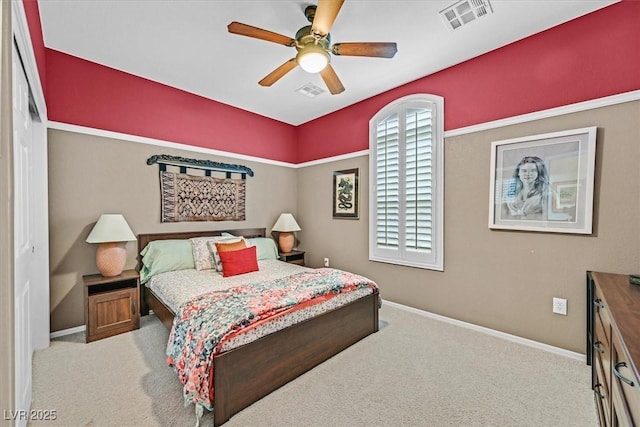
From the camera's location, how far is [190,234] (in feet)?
12.2

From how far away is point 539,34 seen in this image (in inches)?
99.6

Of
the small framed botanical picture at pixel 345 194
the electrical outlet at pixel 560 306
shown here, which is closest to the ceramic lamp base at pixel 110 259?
the small framed botanical picture at pixel 345 194

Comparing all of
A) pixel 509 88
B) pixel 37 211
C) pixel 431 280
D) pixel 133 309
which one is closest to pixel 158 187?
pixel 37 211

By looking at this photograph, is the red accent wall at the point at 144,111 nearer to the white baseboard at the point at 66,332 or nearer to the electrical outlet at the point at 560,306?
the white baseboard at the point at 66,332

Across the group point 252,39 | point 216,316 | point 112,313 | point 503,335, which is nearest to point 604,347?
point 503,335

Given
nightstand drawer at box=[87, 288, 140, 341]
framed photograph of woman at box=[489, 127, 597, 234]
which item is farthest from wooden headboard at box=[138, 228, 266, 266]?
framed photograph of woman at box=[489, 127, 597, 234]

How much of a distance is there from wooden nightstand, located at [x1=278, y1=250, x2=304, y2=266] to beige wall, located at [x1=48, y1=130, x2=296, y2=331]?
5.25 ft

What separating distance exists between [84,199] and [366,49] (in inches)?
127

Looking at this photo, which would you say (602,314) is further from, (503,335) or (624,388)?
(503,335)

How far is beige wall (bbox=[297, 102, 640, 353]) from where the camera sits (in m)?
2.15

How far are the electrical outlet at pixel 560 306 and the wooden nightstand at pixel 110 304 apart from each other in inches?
162

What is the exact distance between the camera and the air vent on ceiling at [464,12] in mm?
2165

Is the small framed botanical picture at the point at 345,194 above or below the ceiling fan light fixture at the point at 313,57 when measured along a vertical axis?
below

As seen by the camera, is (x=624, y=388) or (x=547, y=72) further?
(x=547, y=72)
